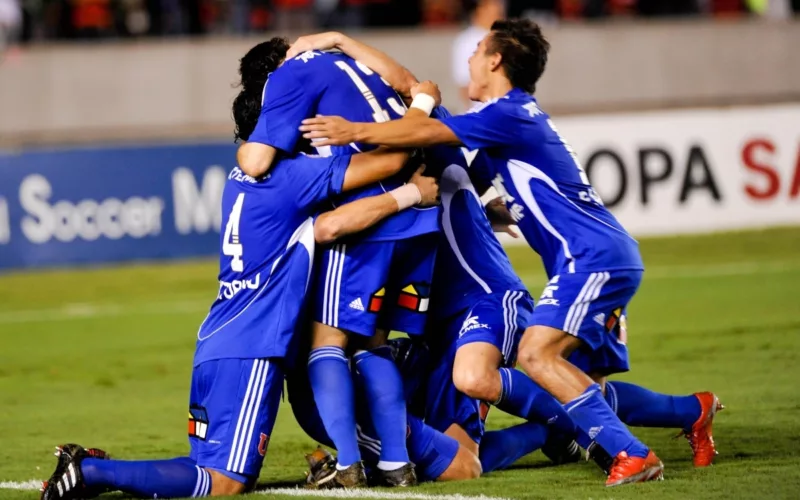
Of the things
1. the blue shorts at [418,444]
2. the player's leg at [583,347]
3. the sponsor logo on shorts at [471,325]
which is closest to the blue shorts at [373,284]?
the sponsor logo on shorts at [471,325]

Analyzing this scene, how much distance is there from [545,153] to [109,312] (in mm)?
7857

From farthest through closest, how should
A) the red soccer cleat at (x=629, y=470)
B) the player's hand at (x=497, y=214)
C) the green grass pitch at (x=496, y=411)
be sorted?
the player's hand at (x=497, y=214)
the green grass pitch at (x=496, y=411)
the red soccer cleat at (x=629, y=470)

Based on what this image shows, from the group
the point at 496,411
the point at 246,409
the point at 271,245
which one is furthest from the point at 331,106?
the point at 496,411

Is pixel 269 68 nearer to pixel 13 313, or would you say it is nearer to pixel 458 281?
pixel 458 281

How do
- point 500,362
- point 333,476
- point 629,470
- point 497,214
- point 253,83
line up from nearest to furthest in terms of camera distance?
point 629,470
point 333,476
point 500,362
point 253,83
point 497,214

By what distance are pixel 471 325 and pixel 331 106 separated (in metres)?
1.17

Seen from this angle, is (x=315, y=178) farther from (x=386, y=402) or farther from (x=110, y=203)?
(x=110, y=203)

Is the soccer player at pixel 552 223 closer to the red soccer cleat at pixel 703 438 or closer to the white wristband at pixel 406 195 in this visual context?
the red soccer cleat at pixel 703 438

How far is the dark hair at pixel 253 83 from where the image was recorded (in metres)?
→ 6.20

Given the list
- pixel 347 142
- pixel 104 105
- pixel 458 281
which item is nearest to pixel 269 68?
pixel 347 142

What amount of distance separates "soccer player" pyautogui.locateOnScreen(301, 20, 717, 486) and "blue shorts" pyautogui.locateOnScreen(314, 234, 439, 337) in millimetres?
500

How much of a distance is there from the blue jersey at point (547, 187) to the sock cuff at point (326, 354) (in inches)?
39.0

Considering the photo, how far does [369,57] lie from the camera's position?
6.36m

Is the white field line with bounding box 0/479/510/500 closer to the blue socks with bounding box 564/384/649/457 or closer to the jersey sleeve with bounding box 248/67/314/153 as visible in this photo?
the blue socks with bounding box 564/384/649/457
